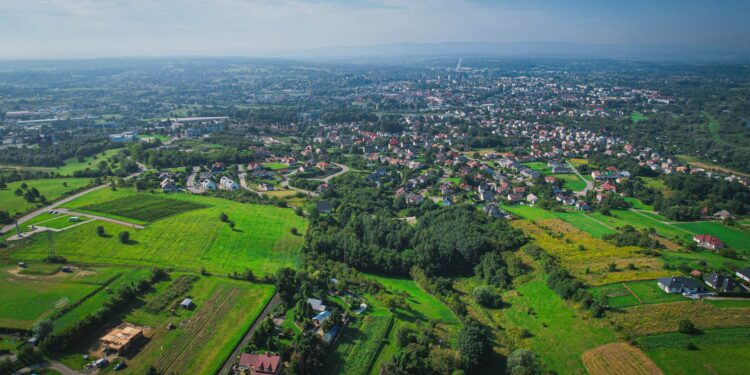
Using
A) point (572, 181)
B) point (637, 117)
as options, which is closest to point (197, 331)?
point (572, 181)

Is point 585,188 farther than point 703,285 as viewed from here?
Yes

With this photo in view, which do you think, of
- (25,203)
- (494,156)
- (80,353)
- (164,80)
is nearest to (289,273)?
(80,353)

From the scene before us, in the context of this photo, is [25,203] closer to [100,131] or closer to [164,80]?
[100,131]

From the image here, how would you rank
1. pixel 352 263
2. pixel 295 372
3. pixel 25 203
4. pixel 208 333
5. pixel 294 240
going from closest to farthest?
1. pixel 295 372
2. pixel 208 333
3. pixel 352 263
4. pixel 294 240
5. pixel 25 203

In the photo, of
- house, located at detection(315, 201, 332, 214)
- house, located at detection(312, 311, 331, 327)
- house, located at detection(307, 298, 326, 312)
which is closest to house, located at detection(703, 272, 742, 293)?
house, located at detection(312, 311, 331, 327)

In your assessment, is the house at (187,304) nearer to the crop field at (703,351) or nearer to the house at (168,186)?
the crop field at (703,351)

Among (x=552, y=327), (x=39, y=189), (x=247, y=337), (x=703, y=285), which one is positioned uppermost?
(x=39, y=189)

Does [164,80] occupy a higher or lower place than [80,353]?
higher

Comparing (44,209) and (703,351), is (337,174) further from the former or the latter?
(703,351)
